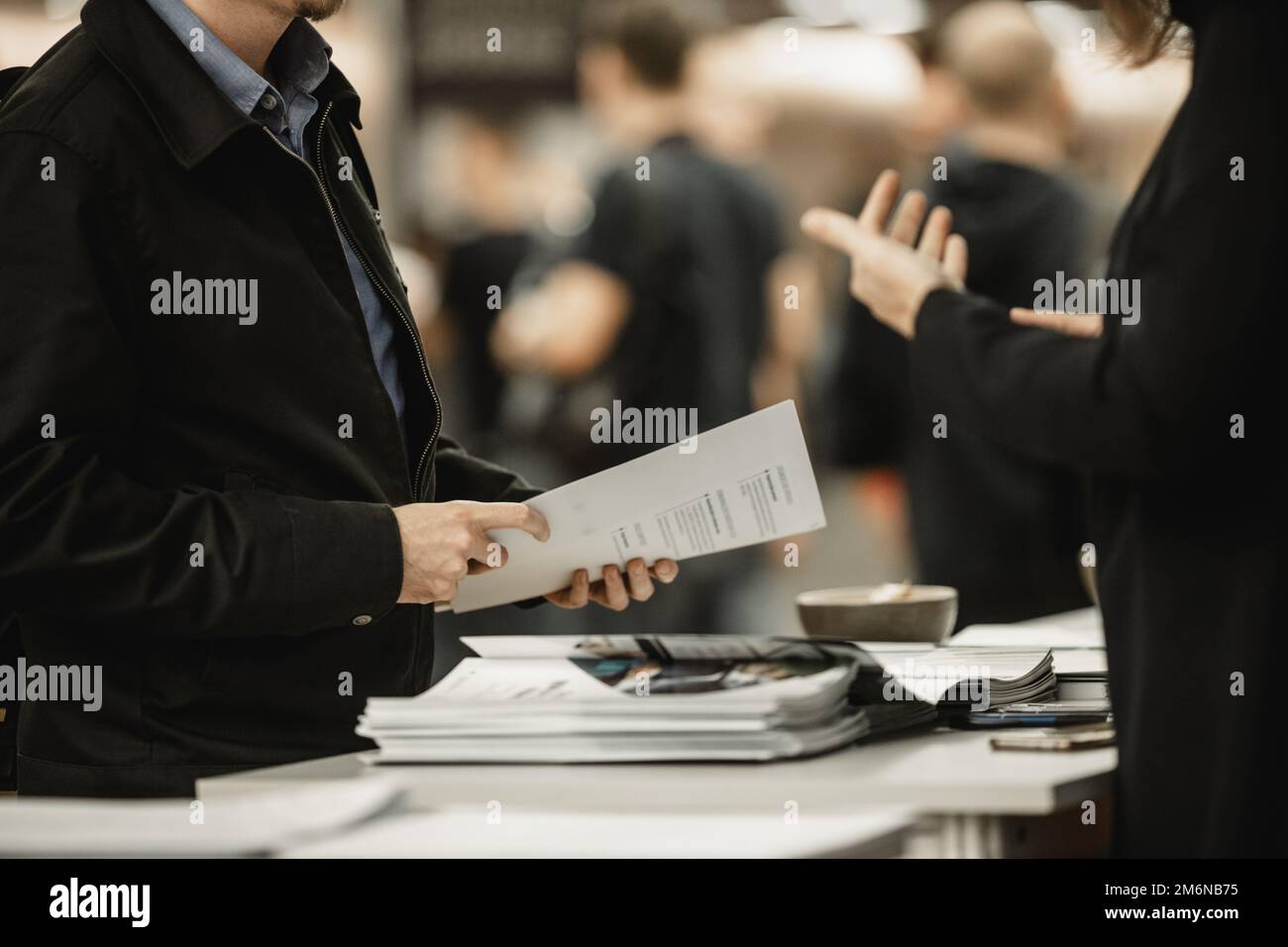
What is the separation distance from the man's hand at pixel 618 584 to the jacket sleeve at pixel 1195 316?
21.5 inches

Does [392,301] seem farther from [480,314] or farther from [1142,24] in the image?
[480,314]

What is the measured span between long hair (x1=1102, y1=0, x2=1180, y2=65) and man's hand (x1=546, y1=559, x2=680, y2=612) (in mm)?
693

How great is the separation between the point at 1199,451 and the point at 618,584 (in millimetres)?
712

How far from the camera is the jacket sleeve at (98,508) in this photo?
1.45m

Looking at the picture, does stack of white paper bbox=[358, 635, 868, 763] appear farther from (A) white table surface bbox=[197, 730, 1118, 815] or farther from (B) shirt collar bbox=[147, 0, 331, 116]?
(B) shirt collar bbox=[147, 0, 331, 116]

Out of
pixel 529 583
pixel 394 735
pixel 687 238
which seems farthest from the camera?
pixel 687 238

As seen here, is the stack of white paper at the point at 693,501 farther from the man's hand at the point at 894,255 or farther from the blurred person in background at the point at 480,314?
the blurred person in background at the point at 480,314

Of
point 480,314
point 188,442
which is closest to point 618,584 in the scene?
point 188,442

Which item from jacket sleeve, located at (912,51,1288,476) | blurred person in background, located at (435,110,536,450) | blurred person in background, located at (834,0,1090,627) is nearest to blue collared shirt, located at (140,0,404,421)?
jacket sleeve, located at (912,51,1288,476)

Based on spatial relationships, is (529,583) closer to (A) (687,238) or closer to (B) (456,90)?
(A) (687,238)
